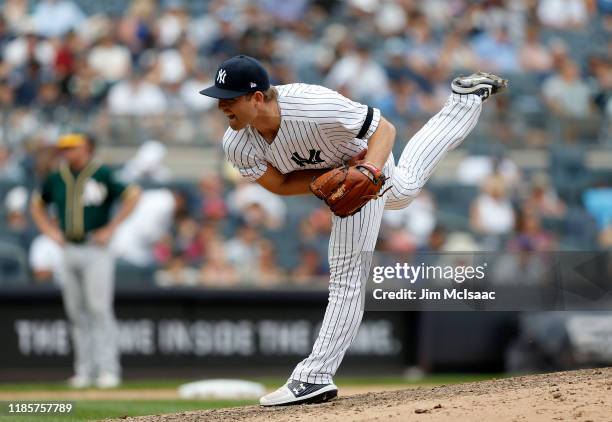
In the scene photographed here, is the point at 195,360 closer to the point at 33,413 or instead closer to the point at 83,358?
the point at 83,358

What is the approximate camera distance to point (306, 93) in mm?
5805

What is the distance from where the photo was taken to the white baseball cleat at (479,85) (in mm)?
6617

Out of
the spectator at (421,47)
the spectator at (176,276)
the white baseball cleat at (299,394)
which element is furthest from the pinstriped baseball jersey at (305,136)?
the spectator at (421,47)

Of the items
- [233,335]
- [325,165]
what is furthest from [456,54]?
[325,165]

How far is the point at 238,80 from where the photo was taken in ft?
18.4

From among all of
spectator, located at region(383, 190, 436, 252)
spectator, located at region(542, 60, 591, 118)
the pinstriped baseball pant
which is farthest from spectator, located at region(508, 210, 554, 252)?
the pinstriped baseball pant

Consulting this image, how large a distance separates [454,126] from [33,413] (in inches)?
118

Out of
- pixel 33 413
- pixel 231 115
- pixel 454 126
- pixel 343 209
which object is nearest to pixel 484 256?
pixel 454 126

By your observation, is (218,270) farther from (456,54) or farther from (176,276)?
(456,54)

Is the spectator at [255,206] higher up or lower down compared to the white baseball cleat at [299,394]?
higher up

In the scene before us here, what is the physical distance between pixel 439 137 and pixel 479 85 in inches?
15.7

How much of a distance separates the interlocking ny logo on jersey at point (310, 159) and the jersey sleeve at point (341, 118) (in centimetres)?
11

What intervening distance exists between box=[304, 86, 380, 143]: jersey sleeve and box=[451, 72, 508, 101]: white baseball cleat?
858 millimetres

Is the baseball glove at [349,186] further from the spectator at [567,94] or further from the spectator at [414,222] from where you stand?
the spectator at [567,94]
